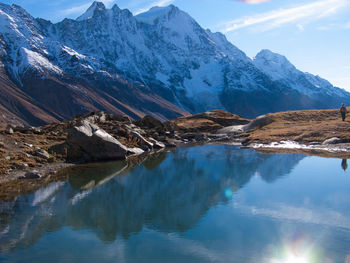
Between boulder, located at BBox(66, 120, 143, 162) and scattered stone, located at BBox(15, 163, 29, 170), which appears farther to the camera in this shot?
boulder, located at BBox(66, 120, 143, 162)

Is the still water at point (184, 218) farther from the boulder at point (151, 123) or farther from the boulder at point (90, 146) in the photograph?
the boulder at point (151, 123)

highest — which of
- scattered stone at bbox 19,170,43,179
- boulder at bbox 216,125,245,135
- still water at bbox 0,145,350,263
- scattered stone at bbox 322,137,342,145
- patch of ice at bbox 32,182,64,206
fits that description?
boulder at bbox 216,125,245,135

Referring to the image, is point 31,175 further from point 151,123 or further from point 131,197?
point 151,123

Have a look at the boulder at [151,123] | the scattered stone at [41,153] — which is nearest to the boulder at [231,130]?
the boulder at [151,123]

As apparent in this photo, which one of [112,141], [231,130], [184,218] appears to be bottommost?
[184,218]

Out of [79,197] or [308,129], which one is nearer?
[79,197]

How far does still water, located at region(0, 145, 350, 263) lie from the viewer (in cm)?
1517

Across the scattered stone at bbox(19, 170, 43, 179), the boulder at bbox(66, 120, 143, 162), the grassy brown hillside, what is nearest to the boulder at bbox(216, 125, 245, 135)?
the grassy brown hillside

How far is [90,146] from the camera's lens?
39375mm

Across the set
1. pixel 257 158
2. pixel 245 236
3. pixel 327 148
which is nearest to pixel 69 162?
pixel 257 158

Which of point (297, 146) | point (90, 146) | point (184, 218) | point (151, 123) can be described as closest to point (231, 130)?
point (151, 123)

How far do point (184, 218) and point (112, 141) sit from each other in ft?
74.7

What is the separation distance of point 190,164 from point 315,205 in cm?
2023

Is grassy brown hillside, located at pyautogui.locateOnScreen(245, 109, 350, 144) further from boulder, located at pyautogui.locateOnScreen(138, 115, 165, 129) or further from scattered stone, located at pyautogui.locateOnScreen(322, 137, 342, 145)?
boulder, located at pyautogui.locateOnScreen(138, 115, 165, 129)
